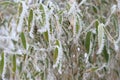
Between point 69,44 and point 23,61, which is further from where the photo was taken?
point 69,44

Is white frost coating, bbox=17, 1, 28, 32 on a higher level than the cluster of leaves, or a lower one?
higher

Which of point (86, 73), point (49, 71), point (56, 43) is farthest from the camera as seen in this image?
point (86, 73)

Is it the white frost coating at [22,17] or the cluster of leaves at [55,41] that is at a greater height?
the white frost coating at [22,17]

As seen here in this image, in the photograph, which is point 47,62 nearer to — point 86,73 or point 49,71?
point 49,71

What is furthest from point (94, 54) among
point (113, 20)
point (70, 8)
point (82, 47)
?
point (70, 8)

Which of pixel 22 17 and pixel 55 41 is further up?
pixel 22 17

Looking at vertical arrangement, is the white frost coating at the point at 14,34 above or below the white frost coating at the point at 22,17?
below

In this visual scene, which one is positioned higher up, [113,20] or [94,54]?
[113,20]

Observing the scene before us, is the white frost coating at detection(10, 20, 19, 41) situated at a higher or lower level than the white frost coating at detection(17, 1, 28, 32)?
lower
